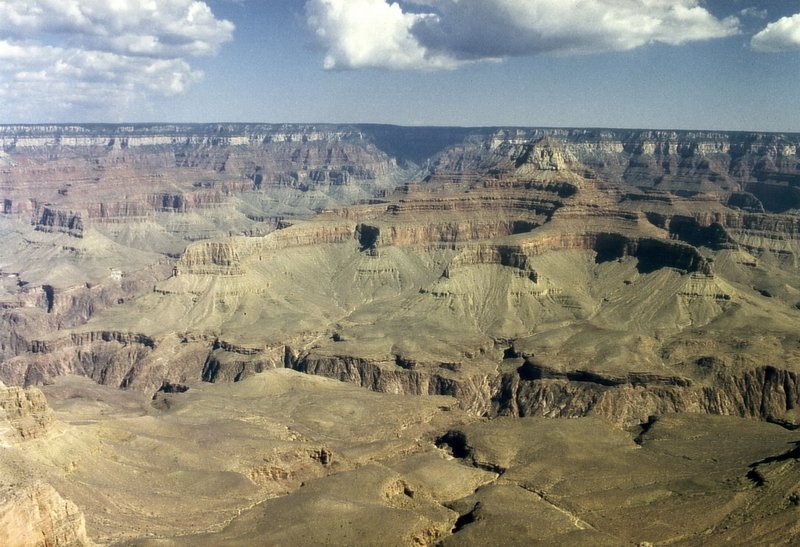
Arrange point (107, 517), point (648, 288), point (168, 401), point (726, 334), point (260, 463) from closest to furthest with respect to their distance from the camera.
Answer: point (107, 517) < point (260, 463) < point (168, 401) < point (726, 334) < point (648, 288)

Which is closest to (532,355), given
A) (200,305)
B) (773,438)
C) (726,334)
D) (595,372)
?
(595,372)

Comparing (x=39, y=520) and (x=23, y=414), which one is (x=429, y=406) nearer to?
(x=23, y=414)

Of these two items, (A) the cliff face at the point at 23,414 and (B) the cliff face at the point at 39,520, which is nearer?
(B) the cliff face at the point at 39,520

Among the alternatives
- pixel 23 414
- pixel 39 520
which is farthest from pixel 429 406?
pixel 39 520

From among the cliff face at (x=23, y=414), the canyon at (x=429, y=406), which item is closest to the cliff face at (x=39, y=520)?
the canyon at (x=429, y=406)

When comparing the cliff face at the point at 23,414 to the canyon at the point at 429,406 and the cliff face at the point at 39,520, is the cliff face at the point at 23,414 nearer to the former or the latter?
the canyon at the point at 429,406

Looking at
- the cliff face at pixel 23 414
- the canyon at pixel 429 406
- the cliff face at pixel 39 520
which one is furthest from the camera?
the cliff face at pixel 23 414

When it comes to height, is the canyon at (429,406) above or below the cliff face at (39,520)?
below

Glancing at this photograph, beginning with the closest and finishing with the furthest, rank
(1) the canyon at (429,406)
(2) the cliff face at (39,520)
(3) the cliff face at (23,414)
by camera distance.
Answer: (2) the cliff face at (39,520) < (1) the canyon at (429,406) < (3) the cliff face at (23,414)

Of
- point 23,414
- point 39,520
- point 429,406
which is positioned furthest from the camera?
point 429,406

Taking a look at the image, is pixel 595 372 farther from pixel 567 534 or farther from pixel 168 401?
pixel 168 401

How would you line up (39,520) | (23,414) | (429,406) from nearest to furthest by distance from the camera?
(39,520), (23,414), (429,406)
